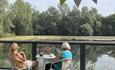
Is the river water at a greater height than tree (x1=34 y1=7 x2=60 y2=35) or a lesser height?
lesser

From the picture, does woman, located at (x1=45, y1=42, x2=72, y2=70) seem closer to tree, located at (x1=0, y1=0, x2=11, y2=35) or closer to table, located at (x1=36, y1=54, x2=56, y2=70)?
table, located at (x1=36, y1=54, x2=56, y2=70)

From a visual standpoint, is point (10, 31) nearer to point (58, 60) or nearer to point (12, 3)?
point (12, 3)

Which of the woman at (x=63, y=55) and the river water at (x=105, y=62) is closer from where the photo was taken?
the woman at (x=63, y=55)

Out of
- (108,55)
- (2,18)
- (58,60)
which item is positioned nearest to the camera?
(58,60)

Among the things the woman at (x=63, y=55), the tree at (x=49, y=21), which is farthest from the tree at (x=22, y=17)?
the woman at (x=63, y=55)

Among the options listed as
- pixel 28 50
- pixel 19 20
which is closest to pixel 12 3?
pixel 19 20

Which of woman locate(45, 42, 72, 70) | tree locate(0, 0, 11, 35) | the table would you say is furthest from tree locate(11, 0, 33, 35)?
woman locate(45, 42, 72, 70)

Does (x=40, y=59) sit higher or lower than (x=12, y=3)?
lower

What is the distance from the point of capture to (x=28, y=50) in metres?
5.16

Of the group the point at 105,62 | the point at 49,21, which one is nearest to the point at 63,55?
the point at 105,62

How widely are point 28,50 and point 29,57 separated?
0.12m

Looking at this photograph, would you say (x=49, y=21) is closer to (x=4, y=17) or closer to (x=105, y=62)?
(x=4, y=17)

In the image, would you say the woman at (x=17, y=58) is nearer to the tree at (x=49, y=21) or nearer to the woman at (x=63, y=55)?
the woman at (x=63, y=55)

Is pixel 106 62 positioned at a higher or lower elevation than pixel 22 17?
lower
